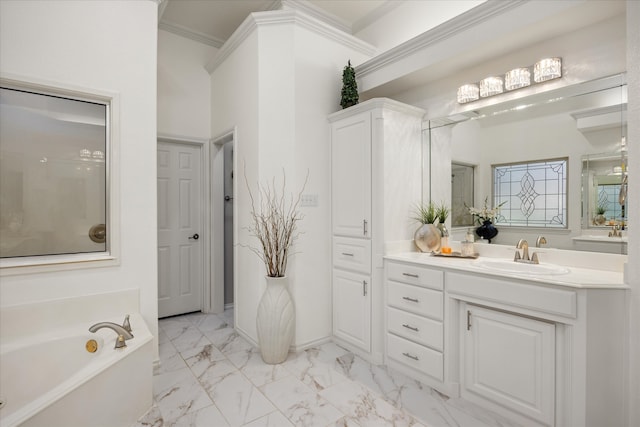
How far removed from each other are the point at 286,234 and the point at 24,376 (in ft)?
6.06

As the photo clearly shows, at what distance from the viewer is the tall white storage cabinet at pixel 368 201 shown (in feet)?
8.73

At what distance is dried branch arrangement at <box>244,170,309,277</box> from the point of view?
9.12 feet

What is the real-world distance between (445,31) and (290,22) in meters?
1.30

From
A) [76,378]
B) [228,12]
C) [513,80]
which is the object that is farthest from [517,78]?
[76,378]

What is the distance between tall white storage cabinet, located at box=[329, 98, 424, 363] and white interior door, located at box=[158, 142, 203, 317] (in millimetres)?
1808

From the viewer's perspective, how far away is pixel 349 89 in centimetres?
303

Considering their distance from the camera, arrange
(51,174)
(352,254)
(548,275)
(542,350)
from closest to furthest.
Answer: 1. (542,350)
2. (548,275)
3. (51,174)
4. (352,254)

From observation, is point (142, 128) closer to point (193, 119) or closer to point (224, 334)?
point (193, 119)

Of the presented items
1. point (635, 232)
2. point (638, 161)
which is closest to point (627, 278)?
point (635, 232)

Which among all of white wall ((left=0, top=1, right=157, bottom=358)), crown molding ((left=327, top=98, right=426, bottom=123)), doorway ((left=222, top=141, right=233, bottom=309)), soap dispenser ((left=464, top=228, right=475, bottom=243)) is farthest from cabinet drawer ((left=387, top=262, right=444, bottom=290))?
doorway ((left=222, top=141, right=233, bottom=309))

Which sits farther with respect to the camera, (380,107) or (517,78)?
(380,107)

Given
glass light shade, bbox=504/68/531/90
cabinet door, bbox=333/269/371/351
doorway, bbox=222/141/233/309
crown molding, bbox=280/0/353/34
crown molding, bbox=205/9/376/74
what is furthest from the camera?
doorway, bbox=222/141/233/309

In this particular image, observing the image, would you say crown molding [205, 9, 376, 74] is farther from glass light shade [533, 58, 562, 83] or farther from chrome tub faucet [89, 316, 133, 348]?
chrome tub faucet [89, 316, 133, 348]

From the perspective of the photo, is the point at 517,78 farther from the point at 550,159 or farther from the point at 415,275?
the point at 415,275
